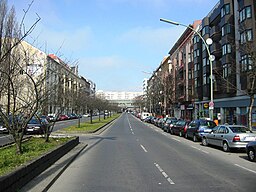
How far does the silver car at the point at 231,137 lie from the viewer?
15.5m

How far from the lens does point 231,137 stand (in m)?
15.8

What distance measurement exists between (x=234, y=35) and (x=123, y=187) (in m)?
33.7

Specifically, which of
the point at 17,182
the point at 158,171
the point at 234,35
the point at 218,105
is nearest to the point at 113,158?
the point at 158,171

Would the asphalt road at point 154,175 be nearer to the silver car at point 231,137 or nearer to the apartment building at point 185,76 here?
the silver car at point 231,137

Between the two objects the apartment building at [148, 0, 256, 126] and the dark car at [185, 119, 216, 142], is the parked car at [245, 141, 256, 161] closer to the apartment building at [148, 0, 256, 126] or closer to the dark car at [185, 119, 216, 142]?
the apartment building at [148, 0, 256, 126]

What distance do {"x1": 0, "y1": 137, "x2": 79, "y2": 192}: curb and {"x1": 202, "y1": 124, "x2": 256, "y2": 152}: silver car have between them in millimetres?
8535

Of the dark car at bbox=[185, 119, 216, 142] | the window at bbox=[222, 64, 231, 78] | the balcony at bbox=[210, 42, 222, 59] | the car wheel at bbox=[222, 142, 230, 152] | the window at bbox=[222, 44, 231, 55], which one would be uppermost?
the balcony at bbox=[210, 42, 222, 59]

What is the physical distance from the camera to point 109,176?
9.22 metres

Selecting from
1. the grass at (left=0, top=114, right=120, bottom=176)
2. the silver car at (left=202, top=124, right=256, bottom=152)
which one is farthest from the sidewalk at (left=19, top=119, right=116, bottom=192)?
the silver car at (left=202, top=124, right=256, bottom=152)

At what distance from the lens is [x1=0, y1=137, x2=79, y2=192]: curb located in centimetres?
615

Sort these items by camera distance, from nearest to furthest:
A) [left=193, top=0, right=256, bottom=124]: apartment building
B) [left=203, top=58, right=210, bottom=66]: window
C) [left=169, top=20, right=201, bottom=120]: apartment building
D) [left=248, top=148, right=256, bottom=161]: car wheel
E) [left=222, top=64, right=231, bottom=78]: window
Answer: [left=248, top=148, right=256, bottom=161]: car wheel → [left=193, top=0, right=256, bottom=124]: apartment building → [left=222, top=64, right=231, bottom=78]: window → [left=203, top=58, right=210, bottom=66]: window → [left=169, top=20, right=201, bottom=120]: apartment building

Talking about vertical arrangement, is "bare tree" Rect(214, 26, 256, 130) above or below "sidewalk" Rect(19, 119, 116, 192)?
above

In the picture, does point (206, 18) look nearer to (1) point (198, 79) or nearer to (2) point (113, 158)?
(1) point (198, 79)

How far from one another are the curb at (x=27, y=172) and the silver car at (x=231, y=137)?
8.53 m
